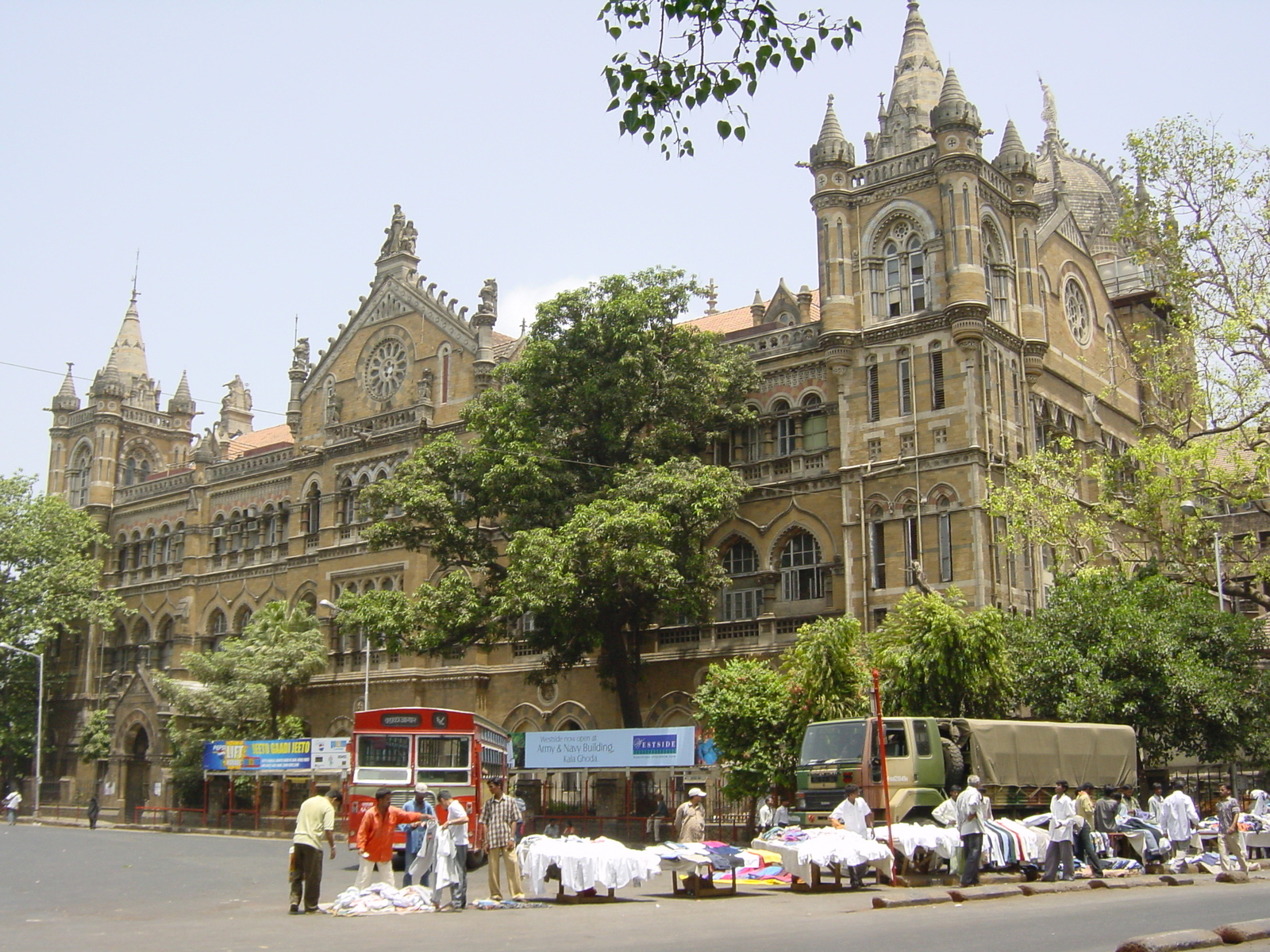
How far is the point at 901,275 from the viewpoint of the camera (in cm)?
3328

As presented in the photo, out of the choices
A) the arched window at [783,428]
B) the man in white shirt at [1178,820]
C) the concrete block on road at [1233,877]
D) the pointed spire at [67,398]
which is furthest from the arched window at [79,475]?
the concrete block on road at [1233,877]

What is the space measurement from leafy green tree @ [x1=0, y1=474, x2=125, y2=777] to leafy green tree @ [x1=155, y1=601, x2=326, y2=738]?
31.8 feet

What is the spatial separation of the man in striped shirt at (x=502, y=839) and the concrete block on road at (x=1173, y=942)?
7975 millimetres

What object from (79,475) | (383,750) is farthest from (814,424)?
(79,475)

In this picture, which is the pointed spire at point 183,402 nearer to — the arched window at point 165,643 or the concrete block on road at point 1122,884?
the arched window at point 165,643

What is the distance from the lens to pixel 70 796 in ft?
165

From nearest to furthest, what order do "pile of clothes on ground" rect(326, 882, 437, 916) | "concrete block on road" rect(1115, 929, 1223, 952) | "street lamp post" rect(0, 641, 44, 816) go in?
1. "concrete block on road" rect(1115, 929, 1223, 952)
2. "pile of clothes on ground" rect(326, 882, 437, 916)
3. "street lamp post" rect(0, 641, 44, 816)

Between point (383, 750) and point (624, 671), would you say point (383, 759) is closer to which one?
point (383, 750)

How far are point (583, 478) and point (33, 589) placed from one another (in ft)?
88.6

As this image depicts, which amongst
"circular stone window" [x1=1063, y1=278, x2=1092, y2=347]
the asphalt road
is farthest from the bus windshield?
"circular stone window" [x1=1063, y1=278, x2=1092, y2=347]

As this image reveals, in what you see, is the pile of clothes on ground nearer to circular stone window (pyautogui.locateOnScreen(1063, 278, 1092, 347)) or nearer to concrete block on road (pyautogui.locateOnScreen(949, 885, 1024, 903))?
concrete block on road (pyautogui.locateOnScreen(949, 885, 1024, 903))

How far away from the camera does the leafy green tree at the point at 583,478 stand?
30.6 meters

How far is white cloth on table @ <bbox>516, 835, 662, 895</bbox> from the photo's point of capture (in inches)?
646

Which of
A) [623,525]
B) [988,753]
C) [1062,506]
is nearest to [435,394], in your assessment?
[623,525]
